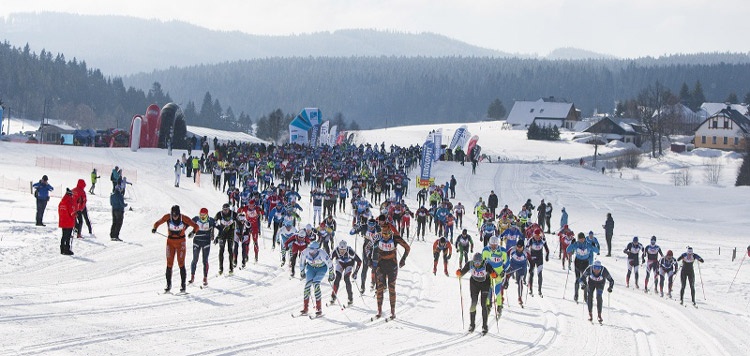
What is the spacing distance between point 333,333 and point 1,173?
34717 mm

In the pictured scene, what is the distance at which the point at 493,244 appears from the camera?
16453mm

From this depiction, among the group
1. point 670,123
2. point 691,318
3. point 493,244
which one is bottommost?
point 691,318

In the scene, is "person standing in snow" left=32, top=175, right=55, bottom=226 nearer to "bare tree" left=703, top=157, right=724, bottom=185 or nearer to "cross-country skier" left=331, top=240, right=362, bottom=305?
"cross-country skier" left=331, top=240, right=362, bottom=305

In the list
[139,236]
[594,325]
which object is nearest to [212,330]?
[594,325]

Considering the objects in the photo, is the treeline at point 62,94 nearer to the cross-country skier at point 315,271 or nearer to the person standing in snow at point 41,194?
the person standing in snow at point 41,194

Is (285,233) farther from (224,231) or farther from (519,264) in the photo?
(519,264)

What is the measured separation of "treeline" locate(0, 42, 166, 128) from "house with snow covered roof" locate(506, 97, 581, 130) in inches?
2782

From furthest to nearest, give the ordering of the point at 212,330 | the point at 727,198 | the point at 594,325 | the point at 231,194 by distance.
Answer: the point at 727,198
the point at 231,194
the point at 594,325
the point at 212,330

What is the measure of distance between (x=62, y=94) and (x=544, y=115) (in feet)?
313

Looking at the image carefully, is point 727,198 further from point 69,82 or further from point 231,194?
point 69,82

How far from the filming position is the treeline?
153 metres

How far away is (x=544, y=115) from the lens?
471ft

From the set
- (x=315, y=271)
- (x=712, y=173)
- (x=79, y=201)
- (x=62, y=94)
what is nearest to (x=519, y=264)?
(x=315, y=271)

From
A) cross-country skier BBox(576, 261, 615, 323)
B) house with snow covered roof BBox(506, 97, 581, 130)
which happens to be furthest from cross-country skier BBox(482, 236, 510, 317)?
house with snow covered roof BBox(506, 97, 581, 130)
